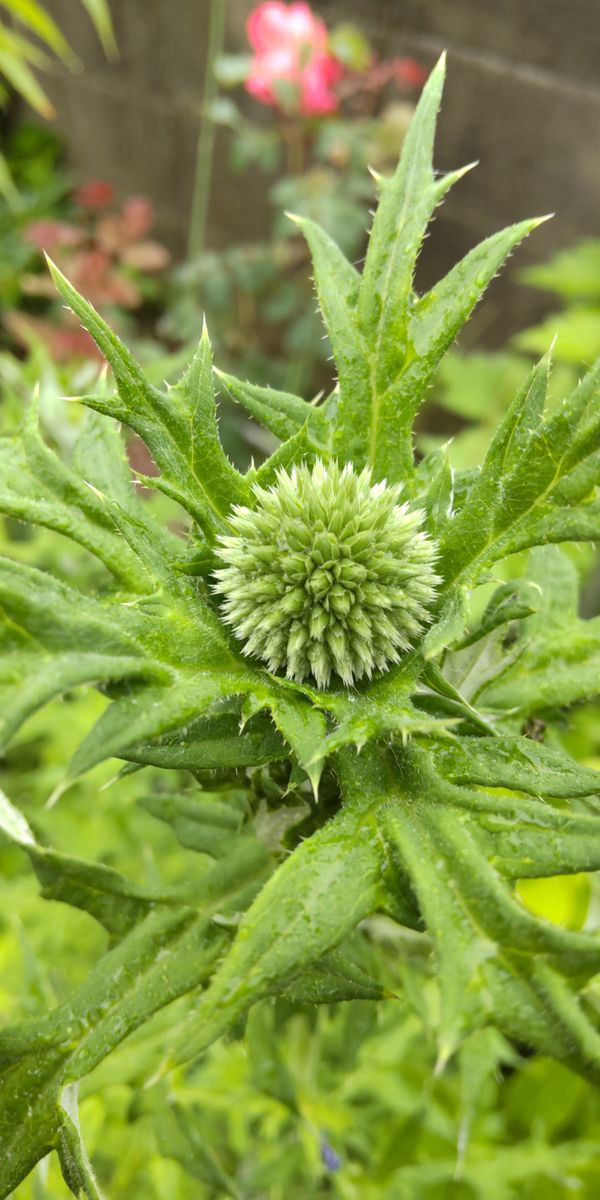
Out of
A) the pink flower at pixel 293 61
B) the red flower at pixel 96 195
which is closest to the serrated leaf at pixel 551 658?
the pink flower at pixel 293 61

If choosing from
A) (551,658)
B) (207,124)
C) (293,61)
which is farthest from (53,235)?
(551,658)

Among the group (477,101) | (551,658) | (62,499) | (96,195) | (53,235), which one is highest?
(96,195)

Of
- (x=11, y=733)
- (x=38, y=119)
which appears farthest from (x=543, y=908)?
(x=38, y=119)

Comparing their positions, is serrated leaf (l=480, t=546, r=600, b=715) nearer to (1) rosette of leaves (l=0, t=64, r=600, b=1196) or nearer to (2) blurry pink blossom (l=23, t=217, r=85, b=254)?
(1) rosette of leaves (l=0, t=64, r=600, b=1196)

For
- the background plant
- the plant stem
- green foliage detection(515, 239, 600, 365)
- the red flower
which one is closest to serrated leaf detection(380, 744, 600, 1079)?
green foliage detection(515, 239, 600, 365)

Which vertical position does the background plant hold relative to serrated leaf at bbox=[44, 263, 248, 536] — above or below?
above

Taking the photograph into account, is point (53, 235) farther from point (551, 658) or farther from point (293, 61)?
point (551, 658)
